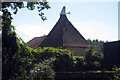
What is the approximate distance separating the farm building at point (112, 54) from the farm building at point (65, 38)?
242 inches

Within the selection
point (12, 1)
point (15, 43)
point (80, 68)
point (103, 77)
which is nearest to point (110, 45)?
point (80, 68)

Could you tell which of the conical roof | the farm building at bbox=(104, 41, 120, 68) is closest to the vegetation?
the farm building at bbox=(104, 41, 120, 68)

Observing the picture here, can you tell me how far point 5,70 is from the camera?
12375 millimetres

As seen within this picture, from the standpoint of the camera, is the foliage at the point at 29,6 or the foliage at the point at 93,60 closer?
the foliage at the point at 29,6

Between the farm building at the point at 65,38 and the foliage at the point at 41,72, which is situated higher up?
the farm building at the point at 65,38

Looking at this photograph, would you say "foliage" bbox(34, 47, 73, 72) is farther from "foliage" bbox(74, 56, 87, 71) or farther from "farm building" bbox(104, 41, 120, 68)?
"farm building" bbox(104, 41, 120, 68)

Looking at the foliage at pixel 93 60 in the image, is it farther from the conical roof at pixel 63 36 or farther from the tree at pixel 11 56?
the tree at pixel 11 56

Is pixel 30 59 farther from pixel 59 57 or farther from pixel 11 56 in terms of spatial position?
pixel 59 57

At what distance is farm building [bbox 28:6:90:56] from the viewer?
24.7 m

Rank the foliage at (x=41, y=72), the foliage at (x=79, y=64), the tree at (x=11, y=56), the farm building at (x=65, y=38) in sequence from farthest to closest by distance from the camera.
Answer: the farm building at (x=65, y=38) < the foliage at (x=79, y=64) < the tree at (x=11, y=56) < the foliage at (x=41, y=72)

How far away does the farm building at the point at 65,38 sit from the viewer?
24675 mm

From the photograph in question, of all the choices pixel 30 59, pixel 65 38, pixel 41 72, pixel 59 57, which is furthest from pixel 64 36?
pixel 41 72

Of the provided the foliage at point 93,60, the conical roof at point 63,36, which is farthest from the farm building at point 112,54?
the conical roof at point 63,36

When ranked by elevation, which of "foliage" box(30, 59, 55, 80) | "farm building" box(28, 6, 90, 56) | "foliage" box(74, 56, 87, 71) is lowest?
"foliage" box(74, 56, 87, 71)
